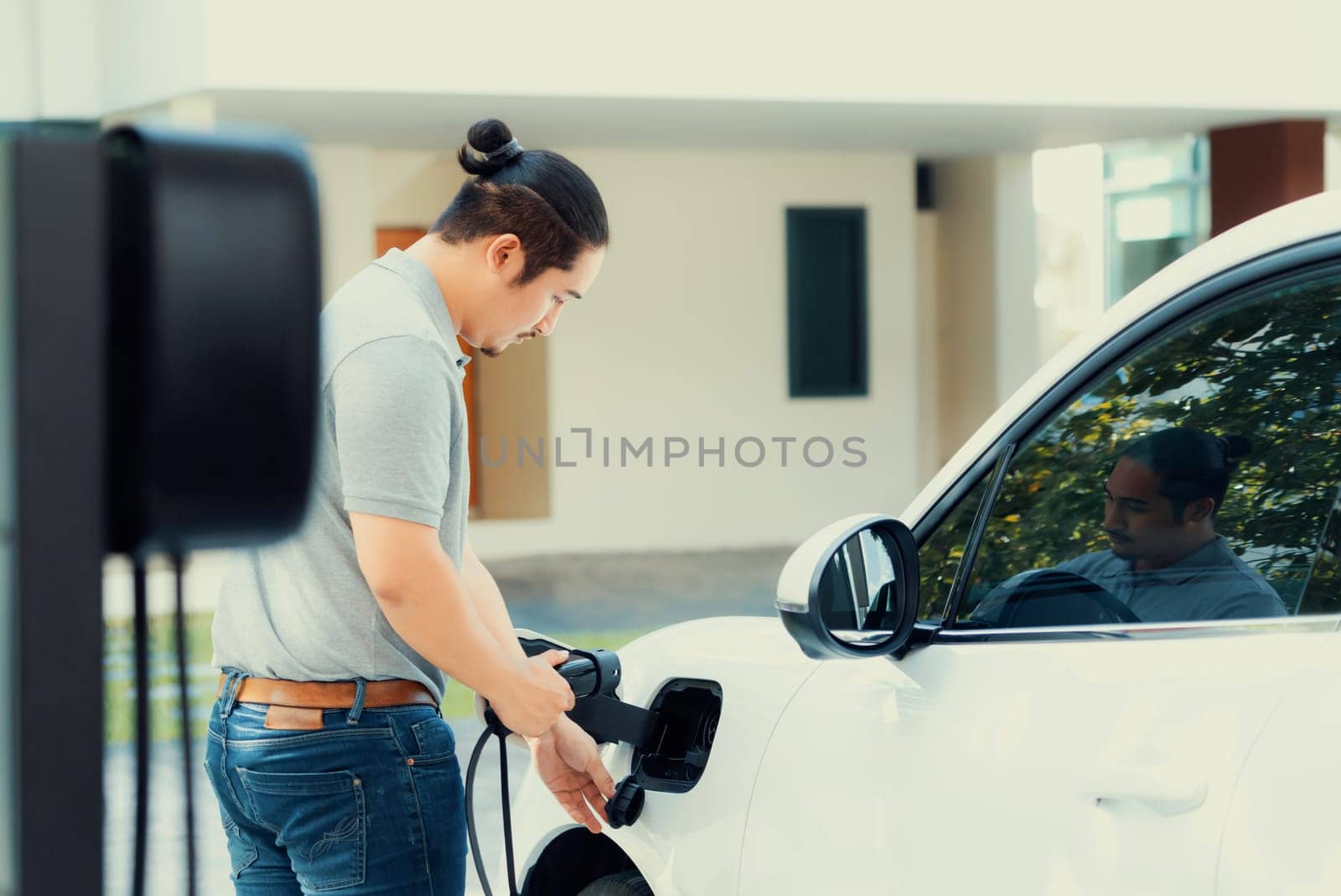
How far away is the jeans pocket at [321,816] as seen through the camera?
2223 mm

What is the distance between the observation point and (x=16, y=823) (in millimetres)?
953

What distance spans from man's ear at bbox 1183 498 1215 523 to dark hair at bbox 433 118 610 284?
2.97 feet

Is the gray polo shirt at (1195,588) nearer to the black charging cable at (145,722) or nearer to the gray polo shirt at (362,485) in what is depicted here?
the gray polo shirt at (362,485)

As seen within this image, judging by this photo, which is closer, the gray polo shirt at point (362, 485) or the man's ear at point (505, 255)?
the gray polo shirt at point (362, 485)

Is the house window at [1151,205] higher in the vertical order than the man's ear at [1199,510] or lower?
higher

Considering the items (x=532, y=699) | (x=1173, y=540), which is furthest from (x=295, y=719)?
(x=1173, y=540)

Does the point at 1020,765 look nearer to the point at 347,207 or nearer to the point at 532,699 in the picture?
the point at 532,699

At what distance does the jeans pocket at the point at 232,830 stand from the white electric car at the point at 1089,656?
2.10ft

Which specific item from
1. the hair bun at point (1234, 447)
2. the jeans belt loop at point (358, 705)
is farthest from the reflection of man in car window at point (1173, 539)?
the jeans belt loop at point (358, 705)

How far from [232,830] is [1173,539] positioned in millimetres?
1380

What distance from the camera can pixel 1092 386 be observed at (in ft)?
6.84

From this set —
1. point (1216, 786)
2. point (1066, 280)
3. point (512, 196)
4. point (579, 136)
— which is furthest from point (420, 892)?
point (1066, 280)

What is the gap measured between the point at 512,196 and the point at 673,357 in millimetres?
12163

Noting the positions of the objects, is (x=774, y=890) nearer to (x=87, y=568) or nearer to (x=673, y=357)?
(x=87, y=568)
